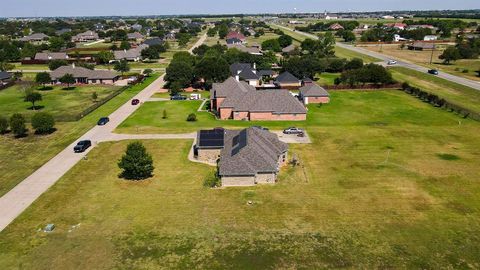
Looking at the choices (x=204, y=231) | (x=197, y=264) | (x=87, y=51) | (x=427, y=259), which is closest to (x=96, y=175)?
(x=204, y=231)

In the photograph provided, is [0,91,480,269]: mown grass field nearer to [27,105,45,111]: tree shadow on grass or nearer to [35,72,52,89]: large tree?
[27,105,45,111]: tree shadow on grass

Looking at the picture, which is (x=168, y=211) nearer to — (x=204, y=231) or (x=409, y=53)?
(x=204, y=231)

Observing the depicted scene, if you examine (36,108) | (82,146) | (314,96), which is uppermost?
(314,96)

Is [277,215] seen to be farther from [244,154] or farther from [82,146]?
[82,146]

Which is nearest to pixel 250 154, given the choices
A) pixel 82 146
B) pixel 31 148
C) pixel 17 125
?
pixel 82 146

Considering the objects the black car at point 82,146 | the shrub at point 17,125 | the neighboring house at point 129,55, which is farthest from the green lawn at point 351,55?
the shrub at point 17,125

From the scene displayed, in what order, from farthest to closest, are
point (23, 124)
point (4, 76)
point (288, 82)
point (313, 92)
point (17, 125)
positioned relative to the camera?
point (4, 76)
point (288, 82)
point (313, 92)
point (23, 124)
point (17, 125)

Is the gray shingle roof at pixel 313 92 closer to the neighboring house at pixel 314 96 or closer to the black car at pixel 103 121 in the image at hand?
the neighboring house at pixel 314 96

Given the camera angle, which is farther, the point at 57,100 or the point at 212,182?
the point at 57,100
